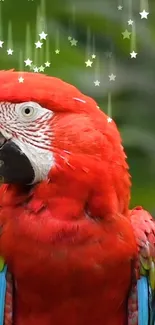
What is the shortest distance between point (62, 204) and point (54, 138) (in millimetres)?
92

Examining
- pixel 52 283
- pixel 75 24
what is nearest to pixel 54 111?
pixel 75 24

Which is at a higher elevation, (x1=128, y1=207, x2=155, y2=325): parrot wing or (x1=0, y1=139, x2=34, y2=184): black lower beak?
(x1=0, y1=139, x2=34, y2=184): black lower beak

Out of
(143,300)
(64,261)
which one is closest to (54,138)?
(64,261)

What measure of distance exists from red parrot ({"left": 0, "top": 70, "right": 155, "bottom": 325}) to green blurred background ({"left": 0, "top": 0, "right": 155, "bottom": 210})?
0.05 metres

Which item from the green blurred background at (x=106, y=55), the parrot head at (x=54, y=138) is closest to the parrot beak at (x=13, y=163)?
the parrot head at (x=54, y=138)

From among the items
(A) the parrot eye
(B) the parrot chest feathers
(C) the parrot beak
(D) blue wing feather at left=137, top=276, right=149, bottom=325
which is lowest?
(D) blue wing feather at left=137, top=276, right=149, bottom=325

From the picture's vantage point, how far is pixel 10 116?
0.89 meters

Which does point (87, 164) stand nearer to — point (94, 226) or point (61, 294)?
point (94, 226)

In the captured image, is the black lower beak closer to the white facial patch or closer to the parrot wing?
the white facial patch

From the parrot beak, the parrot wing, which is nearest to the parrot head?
the parrot beak

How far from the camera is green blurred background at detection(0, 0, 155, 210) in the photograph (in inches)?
36.3

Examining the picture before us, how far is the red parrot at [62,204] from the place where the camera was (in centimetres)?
90

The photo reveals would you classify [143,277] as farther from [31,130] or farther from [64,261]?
[31,130]

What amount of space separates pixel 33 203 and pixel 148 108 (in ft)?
0.83
